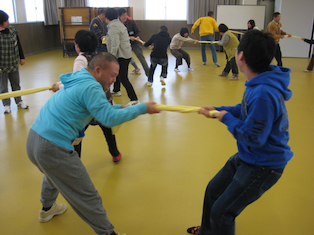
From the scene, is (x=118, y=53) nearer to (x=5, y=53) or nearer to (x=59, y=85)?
(x=5, y=53)

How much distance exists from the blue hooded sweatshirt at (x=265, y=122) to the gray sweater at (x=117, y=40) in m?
3.23

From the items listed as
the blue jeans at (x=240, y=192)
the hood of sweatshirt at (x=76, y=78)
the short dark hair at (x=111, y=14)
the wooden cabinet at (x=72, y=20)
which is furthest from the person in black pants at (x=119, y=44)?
the wooden cabinet at (x=72, y=20)

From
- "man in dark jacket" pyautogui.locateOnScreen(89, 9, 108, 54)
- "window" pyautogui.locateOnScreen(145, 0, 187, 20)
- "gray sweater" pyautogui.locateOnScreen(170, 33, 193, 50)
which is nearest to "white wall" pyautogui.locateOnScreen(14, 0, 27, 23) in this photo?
"window" pyautogui.locateOnScreen(145, 0, 187, 20)

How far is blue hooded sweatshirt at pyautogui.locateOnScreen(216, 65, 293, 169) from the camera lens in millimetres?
1144

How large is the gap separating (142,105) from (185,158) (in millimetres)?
1478

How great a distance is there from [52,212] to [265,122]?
159cm

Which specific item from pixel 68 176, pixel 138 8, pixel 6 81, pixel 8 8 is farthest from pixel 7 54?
pixel 138 8

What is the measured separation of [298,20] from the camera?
902 cm

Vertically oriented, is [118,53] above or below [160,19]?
below

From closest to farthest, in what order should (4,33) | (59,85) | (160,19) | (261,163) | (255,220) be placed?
1. (261,163)
2. (255,220)
3. (59,85)
4. (4,33)
5. (160,19)

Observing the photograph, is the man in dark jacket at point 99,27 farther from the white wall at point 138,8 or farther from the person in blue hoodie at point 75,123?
the white wall at point 138,8

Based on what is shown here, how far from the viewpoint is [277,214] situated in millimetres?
1934

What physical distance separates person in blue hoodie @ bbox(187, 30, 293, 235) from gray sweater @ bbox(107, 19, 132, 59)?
316 cm

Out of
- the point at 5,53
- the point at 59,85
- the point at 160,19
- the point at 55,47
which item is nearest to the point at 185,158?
the point at 59,85
